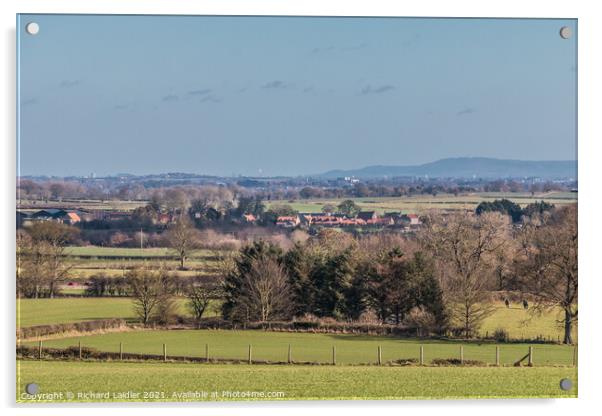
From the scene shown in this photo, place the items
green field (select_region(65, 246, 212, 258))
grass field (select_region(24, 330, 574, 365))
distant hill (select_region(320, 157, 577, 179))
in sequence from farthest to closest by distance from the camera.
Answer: grass field (select_region(24, 330, 574, 365)) < green field (select_region(65, 246, 212, 258)) < distant hill (select_region(320, 157, 577, 179))

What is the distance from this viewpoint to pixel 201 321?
11344 mm

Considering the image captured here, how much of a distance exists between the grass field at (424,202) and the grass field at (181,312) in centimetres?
110

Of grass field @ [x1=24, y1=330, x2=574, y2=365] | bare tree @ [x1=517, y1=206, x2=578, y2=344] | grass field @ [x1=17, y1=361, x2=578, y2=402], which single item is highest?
bare tree @ [x1=517, y1=206, x2=578, y2=344]

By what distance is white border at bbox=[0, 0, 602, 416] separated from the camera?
32.9ft

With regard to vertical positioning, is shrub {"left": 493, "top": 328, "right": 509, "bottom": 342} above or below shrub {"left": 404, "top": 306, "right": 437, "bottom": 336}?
below

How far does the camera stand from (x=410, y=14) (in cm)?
1035

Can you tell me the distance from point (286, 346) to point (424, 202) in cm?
206

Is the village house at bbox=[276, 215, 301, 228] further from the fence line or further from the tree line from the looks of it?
the fence line

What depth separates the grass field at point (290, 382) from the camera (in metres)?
10.2

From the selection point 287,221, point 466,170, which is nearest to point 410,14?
point 466,170

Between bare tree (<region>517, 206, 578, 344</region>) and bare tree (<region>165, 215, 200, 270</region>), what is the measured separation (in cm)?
337

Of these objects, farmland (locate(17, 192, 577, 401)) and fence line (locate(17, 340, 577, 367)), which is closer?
farmland (locate(17, 192, 577, 401))

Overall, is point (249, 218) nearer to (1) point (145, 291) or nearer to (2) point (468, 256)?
(1) point (145, 291)

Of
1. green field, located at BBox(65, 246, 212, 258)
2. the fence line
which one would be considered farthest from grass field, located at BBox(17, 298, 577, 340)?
green field, located at BBox(65, 246, 212, 258)
